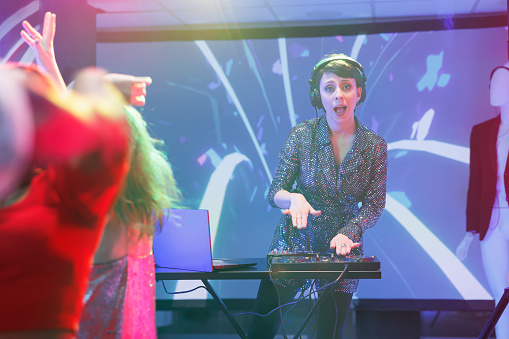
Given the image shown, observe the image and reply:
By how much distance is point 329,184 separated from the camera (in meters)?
2.30

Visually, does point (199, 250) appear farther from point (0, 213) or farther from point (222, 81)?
point (222, 81)

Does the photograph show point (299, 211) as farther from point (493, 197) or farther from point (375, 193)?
point (493, 197)

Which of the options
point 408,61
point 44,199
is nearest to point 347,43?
point 408,61

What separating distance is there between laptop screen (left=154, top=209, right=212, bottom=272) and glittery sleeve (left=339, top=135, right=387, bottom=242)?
2.07 feet

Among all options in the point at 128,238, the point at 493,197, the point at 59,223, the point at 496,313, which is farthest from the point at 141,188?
the point at 493,197

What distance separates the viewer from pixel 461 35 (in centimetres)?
484

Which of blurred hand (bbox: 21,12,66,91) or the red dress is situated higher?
blurred hand (bbox: 21,12,66,91)

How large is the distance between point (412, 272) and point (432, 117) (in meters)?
1.49

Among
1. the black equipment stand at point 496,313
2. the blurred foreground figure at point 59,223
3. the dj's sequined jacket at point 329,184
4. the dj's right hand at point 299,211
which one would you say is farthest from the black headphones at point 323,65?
the blurred foreground figure at point 59,223

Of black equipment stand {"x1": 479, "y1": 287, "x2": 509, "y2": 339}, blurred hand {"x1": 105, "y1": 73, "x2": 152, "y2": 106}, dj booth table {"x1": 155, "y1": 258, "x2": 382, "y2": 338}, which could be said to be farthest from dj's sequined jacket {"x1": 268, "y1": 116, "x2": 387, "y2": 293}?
blurred hand {"x1": 105, "y1": 73, "x2": 152, "y2": 106}

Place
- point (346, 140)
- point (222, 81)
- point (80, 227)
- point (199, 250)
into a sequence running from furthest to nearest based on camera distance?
point (222, 81) → point (346, 140) → point (199, 250) → point (80, 227)

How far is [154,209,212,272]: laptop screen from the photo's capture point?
7.02ft

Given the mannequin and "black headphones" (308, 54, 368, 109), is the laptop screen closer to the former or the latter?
"black headphones" (308, 54, 368, 109)

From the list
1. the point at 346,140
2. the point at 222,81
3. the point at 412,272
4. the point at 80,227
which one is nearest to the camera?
the point at 80,227
